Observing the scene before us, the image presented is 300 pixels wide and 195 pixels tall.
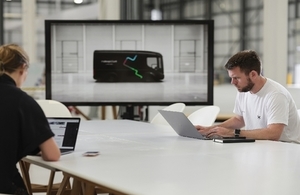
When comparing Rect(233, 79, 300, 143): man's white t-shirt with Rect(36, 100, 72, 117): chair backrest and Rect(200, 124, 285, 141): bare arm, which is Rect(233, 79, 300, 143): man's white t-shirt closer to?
Rect(200, 124, 285, 141): bare arm

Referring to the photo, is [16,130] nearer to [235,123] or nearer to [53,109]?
[235,123]

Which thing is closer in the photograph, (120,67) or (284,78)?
(120,67)

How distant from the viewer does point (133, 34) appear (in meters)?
6.09

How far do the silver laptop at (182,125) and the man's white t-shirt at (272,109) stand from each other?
546mm

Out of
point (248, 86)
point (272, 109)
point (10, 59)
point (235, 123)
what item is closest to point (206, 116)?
point (235, 123)

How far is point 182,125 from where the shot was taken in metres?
3.71

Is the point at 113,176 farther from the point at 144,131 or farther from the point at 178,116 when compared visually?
the point at 144,131

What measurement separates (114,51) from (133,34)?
0.28 m

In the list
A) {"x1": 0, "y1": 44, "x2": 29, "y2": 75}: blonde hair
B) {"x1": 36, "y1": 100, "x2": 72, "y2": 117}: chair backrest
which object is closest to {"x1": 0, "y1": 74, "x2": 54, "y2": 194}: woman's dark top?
{"x1": 0, "y1": 44, "x2": 29, "y2": 75}: blonde hair

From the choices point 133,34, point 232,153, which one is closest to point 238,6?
point 133,34

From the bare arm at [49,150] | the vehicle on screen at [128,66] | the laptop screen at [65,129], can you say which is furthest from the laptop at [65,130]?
A: the vehicle on screen at [128,66]

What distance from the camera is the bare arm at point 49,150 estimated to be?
2633mm

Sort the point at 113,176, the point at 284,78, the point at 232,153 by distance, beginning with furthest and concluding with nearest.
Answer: the point at 284,78 < the point at 232,153 < the point at 113,176

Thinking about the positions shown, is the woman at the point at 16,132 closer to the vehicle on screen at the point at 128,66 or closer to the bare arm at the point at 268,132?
the bare arm at the point at 268,132
